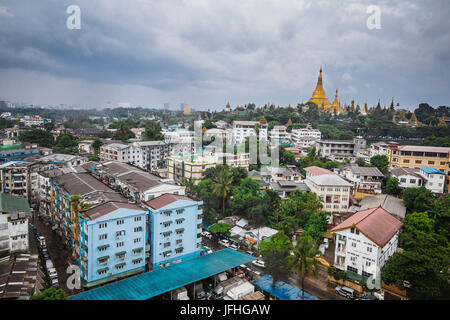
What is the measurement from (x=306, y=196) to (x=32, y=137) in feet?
112

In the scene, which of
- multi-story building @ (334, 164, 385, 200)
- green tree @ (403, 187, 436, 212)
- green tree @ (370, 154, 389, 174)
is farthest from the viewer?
green tree @ (370, 154, 389, 174)

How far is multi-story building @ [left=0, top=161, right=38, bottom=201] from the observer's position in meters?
21.5

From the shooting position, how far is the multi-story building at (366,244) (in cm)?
1299

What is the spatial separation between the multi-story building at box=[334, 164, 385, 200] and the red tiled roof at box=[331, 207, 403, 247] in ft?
22.7

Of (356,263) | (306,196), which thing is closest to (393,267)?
(356,263)

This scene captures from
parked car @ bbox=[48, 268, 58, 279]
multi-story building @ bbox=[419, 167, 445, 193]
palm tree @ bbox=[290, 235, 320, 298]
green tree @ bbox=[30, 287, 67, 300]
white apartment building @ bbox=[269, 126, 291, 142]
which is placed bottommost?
parked car @ bbox=[48, 268, 58, 279]

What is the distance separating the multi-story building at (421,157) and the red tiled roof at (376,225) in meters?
11.1

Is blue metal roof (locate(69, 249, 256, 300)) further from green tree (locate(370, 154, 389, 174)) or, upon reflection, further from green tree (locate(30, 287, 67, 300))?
green tree (locate(370, 154, 389, 174))

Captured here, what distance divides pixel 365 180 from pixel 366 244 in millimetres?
10411

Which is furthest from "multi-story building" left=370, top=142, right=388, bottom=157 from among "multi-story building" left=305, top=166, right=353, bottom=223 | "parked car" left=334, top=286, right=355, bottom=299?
"parked car" left=334, top=286, right=355, bottom=299

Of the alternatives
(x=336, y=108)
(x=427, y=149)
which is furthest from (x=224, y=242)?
(x=336, y=108)

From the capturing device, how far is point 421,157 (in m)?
24.3

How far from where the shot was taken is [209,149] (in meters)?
31.5
